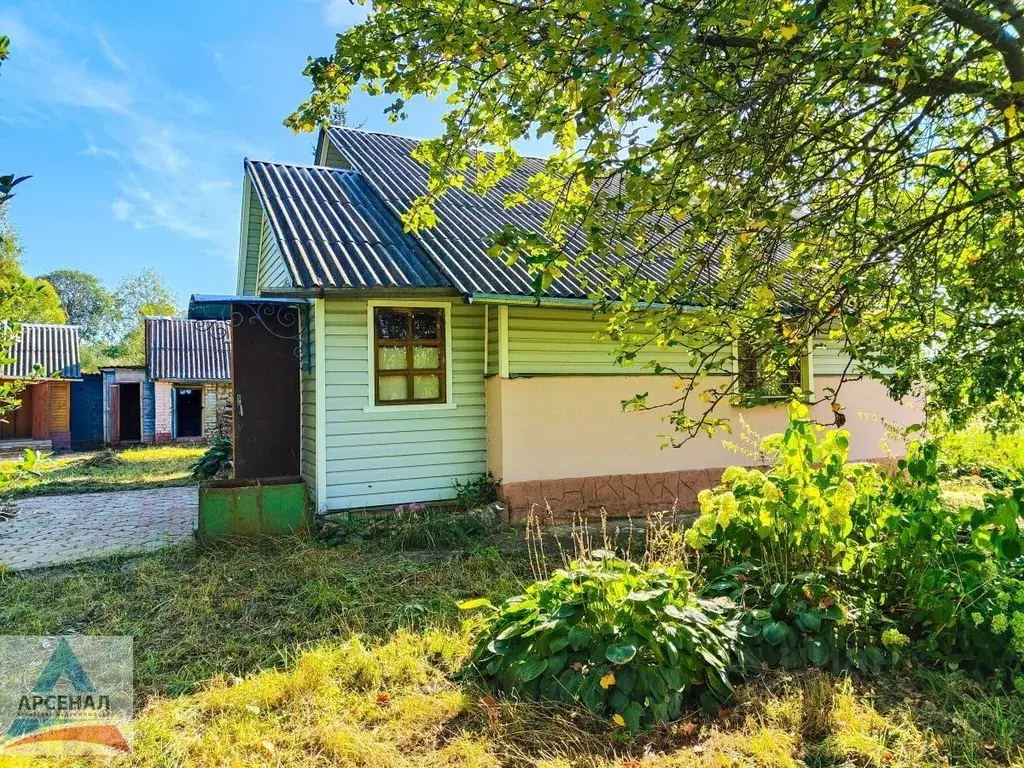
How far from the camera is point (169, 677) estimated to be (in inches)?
135

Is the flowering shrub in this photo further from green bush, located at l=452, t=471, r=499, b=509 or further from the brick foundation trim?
green bush, located at l=452, t=471, r=499, b=509

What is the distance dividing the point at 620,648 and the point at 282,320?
6757 millimetres

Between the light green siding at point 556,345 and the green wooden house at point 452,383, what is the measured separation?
0.06 feet

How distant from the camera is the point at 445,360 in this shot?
7637 millimetres

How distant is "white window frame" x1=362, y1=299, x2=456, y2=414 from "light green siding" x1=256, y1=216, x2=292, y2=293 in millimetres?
1737

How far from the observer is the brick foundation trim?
292 inches

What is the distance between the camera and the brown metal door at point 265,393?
7.78 metres

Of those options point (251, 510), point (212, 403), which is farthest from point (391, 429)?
point (212, 403)

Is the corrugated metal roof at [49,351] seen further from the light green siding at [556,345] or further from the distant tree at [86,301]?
the distant tree at [86,301]

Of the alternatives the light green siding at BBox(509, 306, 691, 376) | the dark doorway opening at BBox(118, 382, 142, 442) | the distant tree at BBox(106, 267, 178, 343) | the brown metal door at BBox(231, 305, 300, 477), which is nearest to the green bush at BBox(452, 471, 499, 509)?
the light green siding at BBox(509, 306, 691, 376)

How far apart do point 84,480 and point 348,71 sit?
1181 cm

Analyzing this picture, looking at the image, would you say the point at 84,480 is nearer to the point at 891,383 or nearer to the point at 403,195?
the point at 403,195

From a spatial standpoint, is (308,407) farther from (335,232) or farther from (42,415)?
(42,415)

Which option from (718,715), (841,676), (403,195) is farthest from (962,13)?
(403,195)
